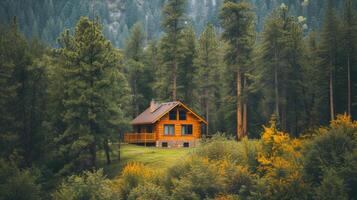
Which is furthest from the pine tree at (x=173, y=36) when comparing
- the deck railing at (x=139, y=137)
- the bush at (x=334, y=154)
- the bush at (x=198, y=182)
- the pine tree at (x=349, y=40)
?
the bush at (x=334, y=154)

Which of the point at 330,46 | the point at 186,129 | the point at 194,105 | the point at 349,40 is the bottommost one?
the point at 186,129

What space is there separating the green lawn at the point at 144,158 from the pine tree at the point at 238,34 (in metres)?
8.73

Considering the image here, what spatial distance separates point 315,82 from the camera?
6581 centimetres

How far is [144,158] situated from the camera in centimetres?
5506

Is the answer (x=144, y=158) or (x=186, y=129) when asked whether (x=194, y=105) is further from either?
(x=144, y=158)

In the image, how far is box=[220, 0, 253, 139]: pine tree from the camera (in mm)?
60781

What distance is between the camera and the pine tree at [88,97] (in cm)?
5231

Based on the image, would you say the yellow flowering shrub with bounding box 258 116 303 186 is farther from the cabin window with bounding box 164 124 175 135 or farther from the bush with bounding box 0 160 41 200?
the cabin window with bounding box 164 124 175 135

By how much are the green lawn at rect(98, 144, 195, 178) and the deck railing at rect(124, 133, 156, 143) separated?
4.86 meters

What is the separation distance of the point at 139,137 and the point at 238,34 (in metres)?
19.2

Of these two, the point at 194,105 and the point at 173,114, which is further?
the point at 194,105

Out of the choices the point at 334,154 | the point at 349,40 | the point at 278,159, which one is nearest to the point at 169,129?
the point at 349,40

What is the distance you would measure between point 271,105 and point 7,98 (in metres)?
31.7

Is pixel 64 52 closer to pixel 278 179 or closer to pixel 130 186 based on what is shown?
pixel 130 186
